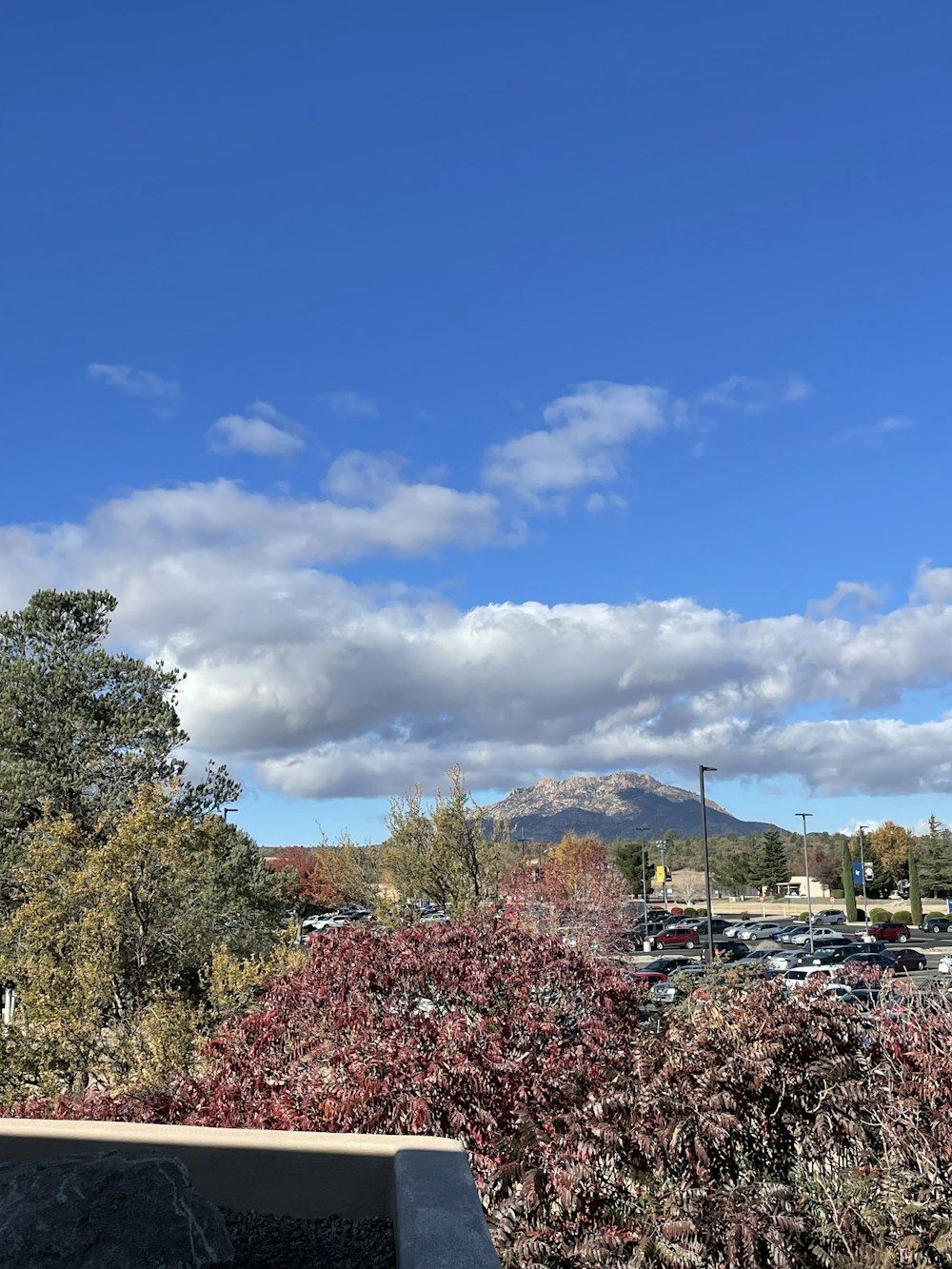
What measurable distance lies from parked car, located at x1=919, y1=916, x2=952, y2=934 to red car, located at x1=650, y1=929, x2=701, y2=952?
16.7m

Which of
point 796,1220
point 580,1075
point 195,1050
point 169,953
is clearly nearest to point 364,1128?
point 580,1075

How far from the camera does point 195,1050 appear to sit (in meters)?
13.8

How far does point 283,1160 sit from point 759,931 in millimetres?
61287

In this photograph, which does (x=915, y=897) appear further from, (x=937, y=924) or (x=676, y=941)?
(x=676, y=941)

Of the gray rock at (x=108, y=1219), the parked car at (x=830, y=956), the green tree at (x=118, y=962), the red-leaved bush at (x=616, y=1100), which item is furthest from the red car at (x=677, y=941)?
the gray rock at (x=108, y=1219)

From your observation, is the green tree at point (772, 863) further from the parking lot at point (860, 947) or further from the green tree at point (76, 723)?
the green tree at point (76, 723)

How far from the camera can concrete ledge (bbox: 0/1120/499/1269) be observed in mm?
5914

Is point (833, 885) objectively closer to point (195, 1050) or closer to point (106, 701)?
point (106, 701)

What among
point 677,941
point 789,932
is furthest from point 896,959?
point 789,932

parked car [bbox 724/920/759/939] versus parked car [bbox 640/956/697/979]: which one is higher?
parked car [bbox 640/956/697/979]

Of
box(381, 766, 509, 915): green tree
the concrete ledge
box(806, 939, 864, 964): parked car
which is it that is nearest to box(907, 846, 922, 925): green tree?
box(806, 939, 864, 964): parked car

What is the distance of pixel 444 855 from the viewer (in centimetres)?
2858

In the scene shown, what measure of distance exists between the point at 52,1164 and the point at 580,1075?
4.22 metres

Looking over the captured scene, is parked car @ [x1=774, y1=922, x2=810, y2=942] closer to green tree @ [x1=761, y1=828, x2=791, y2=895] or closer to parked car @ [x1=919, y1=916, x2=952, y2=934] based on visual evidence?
parked car @ [x1=919, y1=916, x2=952, y2=934]
